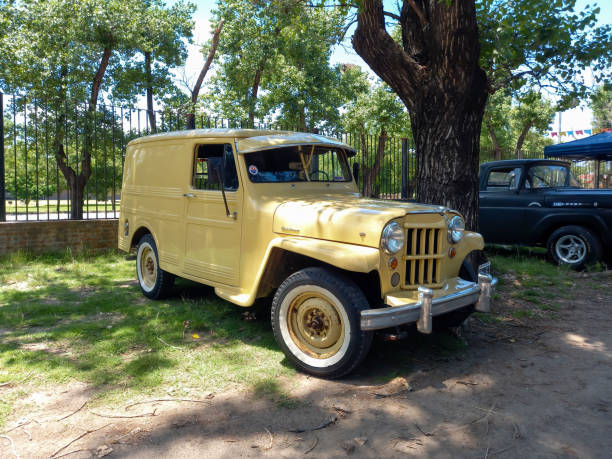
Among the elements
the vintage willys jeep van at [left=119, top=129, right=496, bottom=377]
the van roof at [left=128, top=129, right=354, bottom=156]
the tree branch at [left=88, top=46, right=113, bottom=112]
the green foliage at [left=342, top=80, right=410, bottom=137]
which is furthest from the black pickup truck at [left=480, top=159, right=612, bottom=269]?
the tree branch at [left=88, top=46, right=113, bottom=112]

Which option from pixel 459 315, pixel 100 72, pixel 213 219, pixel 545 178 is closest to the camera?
pixel 459 315

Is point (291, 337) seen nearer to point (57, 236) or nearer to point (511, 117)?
point (57, 236)

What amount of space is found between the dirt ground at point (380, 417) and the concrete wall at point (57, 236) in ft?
19.0

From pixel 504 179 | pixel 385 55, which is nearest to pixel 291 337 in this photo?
pixel 385 55

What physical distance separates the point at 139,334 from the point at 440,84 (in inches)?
172

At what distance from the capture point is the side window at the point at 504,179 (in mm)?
8641

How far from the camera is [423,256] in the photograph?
12.8 ft

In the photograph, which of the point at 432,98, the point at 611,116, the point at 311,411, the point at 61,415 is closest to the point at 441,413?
the point at 311,411

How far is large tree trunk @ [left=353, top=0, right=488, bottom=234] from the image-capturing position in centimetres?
563

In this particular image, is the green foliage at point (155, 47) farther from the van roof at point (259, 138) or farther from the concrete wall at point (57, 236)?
the van roof at point (259, 138)

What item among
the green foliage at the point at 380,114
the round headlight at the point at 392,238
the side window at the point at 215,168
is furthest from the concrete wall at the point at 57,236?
the green foliage at the point at 380,114

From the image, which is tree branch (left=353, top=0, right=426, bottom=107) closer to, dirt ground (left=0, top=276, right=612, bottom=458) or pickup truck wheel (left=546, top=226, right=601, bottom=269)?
dirt ground (left=0, top=276, right=612, bottom=458)

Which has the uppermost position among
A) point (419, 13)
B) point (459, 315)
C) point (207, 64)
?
point (207, 64)

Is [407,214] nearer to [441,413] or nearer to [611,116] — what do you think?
[441,413]
